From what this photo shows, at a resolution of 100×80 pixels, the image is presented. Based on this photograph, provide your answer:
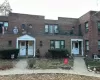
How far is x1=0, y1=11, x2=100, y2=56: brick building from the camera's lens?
21109 mm

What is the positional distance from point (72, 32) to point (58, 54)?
764 cm

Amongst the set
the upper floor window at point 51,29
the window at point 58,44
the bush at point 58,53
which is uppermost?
the upper floor window at point 51,29

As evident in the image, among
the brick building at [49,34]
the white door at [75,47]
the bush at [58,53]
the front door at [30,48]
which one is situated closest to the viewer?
the bush at [58,53]

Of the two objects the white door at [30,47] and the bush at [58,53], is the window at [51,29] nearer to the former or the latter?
the white door at [30,47]

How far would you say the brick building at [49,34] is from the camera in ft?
69.3

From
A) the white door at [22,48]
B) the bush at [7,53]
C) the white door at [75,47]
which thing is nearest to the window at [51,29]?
the white door at [75,47]

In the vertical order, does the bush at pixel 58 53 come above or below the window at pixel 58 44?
below

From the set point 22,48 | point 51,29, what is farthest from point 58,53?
point 51,29

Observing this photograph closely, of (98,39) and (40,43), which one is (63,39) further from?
(98,39)

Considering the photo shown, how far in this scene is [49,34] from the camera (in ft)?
78.9

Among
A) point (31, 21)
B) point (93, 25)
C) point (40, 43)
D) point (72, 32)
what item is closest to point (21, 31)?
point (31, 21)

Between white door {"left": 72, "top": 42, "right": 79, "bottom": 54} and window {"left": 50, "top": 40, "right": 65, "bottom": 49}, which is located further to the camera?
white door {"left": 72, "top": 42, "right": 79, "bottom": 54}

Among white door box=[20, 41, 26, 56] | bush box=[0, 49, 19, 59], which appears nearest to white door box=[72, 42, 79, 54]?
white door box=[20, 41, 26, 56]

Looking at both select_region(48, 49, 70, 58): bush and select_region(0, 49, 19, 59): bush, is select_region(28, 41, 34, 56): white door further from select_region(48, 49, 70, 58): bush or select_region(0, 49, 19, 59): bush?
select_region(0, 49, 19, 59): bush
